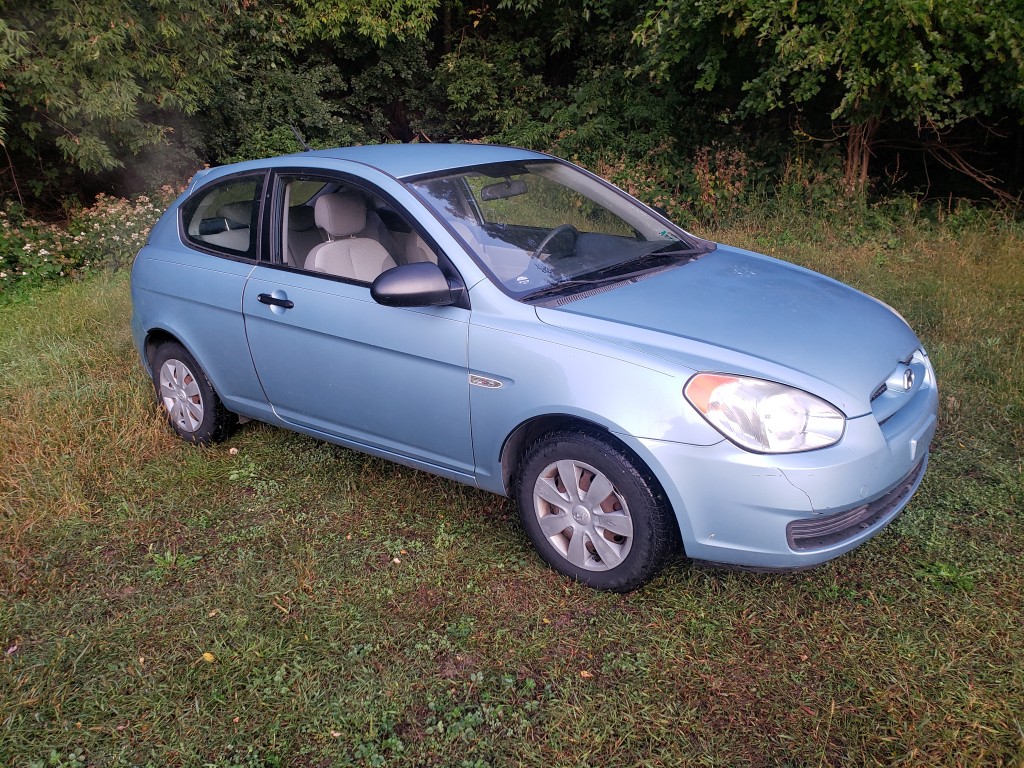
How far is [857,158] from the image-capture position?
8.73 m

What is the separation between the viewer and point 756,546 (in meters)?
2.81

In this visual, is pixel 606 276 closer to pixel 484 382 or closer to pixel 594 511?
pixel 484 382

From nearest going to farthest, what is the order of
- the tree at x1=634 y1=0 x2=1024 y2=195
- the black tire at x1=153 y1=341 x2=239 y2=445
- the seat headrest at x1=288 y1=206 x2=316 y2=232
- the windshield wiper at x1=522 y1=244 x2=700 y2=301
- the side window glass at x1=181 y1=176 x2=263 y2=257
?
the windshield wiper at x1=522 y1=244 x2=700 y2=301
the seat headrest at x1=288 y1=206 x2=316 y2=232
the side window glass at x1=181 y1=176 x2=263 y2=257
the black tire at x1=153 y1=341 x2=239 y2=445
the tree at x1=634 y1=0 x2=1024 y2=195

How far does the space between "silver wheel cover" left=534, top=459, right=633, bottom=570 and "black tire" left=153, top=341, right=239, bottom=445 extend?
7.07 ft

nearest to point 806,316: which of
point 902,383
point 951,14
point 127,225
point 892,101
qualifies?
point 902,383

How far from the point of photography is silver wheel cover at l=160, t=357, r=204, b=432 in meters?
4.58

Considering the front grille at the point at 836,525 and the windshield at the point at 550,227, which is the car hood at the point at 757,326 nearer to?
the windshield at the point at 550,227

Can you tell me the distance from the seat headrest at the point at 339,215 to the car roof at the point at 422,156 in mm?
202

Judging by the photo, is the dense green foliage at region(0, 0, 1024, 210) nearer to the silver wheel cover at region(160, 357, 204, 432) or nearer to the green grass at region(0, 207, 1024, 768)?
the green grass at region(0, 207, 1024, 768)

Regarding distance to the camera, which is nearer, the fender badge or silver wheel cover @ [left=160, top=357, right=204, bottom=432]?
the fender badge

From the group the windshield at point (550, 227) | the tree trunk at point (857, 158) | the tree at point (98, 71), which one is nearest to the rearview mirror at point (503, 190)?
the windshield at point (550, 227)

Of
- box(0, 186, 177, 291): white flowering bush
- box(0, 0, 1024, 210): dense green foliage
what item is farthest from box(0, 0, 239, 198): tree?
box(0, 186, 177, 291): white flowering bush

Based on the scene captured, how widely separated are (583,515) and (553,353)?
624 millimetres

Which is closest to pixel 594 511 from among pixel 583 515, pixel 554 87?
pixel 583 515
